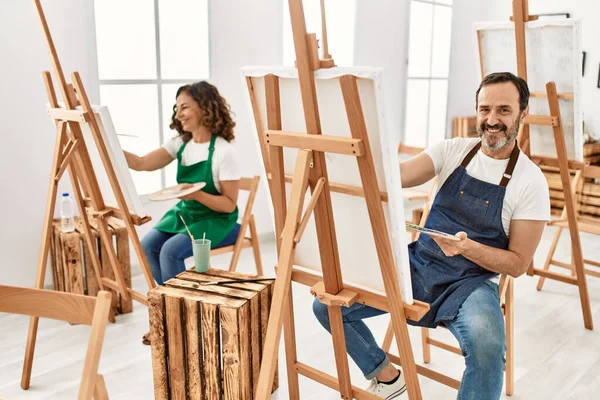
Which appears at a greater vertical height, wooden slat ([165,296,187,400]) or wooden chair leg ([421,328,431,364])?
wooden slat ([165,296,187,400])

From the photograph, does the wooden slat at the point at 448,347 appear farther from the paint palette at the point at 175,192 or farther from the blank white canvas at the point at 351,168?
the paint palette at the point at 175,192

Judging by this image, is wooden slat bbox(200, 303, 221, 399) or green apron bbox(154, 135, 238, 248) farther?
green apron bbox(154, 135, 238, 248)

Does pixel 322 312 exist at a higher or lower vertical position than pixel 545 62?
lower

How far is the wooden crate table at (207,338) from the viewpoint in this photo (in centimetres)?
190

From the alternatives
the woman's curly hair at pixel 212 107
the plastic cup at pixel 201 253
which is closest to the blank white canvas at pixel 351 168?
the plastic cup at pixel 201 253

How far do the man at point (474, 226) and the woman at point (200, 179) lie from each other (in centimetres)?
98

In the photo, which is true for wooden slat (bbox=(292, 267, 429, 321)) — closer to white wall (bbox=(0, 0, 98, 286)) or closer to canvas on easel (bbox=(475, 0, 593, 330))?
canvas on easel (bbox=(475, 0, 593, 330))

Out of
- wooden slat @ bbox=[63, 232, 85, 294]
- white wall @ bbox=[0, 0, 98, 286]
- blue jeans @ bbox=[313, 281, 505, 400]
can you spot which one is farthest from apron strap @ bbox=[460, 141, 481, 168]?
white wall @ bbox=[0, 0, 98, 286]

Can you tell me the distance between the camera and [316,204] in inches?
61.7

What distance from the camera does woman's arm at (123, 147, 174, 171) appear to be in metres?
2.95

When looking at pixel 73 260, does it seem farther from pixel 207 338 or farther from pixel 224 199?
pixel 207 338

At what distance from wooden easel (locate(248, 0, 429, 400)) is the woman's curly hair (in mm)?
1203

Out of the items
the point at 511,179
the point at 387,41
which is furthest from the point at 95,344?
the point at 387,41

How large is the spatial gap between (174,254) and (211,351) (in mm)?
905
